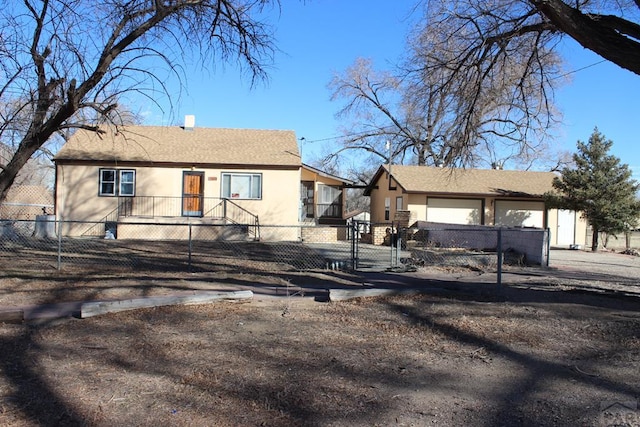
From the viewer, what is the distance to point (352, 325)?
257 inches

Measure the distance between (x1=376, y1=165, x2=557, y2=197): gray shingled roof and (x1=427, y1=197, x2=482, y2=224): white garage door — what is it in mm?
728

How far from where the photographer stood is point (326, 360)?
5.02 meters

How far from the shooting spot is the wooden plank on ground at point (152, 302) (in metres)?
6.83

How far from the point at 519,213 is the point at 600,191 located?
4.22 meters

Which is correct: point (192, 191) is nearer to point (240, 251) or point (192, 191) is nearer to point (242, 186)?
point (242, 186)

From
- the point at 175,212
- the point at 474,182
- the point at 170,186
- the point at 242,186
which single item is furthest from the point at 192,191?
the point at 474,182

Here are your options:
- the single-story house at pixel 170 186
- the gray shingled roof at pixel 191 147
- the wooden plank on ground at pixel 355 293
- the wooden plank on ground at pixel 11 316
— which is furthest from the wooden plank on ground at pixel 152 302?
the gray shingled roof at pixel 191 147

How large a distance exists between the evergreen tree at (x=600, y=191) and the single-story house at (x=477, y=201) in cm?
216

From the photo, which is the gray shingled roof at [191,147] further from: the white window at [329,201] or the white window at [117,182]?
the white window at [329,201]

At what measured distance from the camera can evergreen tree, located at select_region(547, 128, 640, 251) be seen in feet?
76.6

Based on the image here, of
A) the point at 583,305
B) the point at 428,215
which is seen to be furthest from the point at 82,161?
the point at 583,305

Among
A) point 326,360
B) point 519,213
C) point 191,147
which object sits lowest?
point 326,360

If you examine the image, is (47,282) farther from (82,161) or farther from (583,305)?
(82,161)

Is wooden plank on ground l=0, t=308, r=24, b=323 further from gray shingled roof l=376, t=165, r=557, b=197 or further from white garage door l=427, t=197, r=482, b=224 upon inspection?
white garage door l=427, t=197, r=482, b=224
